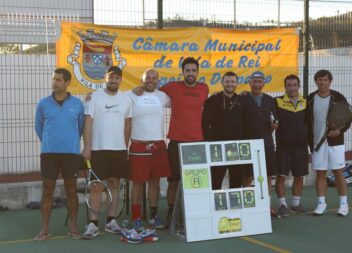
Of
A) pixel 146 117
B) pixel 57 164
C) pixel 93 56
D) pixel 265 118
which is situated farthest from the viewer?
pixel 93 56

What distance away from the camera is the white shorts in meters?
7.74

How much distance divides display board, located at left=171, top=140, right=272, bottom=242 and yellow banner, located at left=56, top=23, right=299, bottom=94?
3070mm

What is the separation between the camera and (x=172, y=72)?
9656 millimetres

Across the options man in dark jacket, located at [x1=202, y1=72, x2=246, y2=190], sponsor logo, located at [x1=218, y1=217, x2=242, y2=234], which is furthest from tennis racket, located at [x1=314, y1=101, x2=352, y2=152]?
sponsor logo, located at [x1=218, y1=217, x2=242, y2=234]

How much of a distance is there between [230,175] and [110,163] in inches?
64.7

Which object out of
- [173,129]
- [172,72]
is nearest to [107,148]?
[173,129]

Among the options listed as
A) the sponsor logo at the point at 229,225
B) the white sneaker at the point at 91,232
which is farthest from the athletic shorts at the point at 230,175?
the white sneaker at the point at 91,232

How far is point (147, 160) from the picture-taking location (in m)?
6.79

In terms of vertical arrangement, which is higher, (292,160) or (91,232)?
(292,160)

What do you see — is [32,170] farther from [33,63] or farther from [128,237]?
[128,237]

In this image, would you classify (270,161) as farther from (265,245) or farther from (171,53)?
(171,53)

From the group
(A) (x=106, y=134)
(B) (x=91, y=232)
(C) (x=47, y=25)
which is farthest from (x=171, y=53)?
(B) (x=91, y=232)

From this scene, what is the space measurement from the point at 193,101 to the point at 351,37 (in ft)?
18.5

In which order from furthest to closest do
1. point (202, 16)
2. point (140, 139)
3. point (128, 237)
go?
point (202, 16) < point (140, 139) < point (128, 237)
